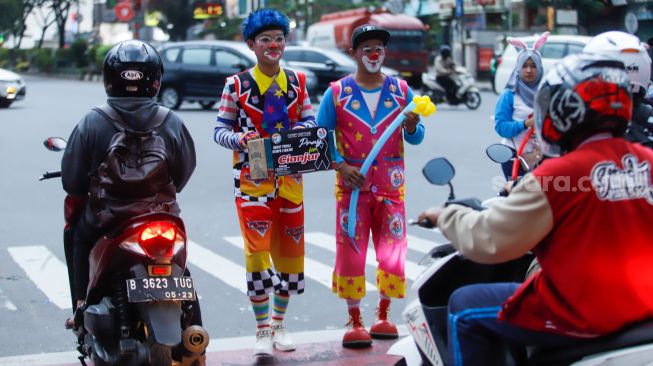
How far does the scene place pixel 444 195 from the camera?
1180cm

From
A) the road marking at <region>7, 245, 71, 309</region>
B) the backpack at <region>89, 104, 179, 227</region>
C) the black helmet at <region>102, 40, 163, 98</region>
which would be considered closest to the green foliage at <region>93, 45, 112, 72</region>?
the road marking at <region>7, 245, 71, 309</region>

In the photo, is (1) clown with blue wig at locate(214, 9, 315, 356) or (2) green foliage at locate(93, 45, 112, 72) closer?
(1) clown with blue wig at locate(214, 9, 315, 356)

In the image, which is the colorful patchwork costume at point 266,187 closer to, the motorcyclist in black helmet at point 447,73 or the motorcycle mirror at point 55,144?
the motorcycle mirror at point 55,144

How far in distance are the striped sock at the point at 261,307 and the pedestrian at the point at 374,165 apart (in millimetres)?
433

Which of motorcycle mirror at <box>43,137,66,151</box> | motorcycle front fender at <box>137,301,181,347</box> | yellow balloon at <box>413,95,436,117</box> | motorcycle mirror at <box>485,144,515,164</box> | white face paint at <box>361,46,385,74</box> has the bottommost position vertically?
motorcycle front fender at <box>137,301,181,347</box>

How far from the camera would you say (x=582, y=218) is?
3061 millimetres

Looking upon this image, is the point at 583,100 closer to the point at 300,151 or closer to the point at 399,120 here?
the point at 399,120

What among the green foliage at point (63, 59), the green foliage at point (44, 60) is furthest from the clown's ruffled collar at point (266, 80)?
the green foliage at point (44, 60)

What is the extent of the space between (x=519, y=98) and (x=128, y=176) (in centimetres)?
298

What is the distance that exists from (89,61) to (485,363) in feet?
158

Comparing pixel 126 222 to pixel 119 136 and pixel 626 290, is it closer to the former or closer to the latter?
pixel 119 136

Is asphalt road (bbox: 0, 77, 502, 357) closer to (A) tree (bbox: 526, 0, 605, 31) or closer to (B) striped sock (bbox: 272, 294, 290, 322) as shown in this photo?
(B) striped sock (bbox: 272, 294, 290, 322)

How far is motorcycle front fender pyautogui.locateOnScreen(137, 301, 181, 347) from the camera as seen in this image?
4.31m

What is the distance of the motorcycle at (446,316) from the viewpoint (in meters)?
3.04
